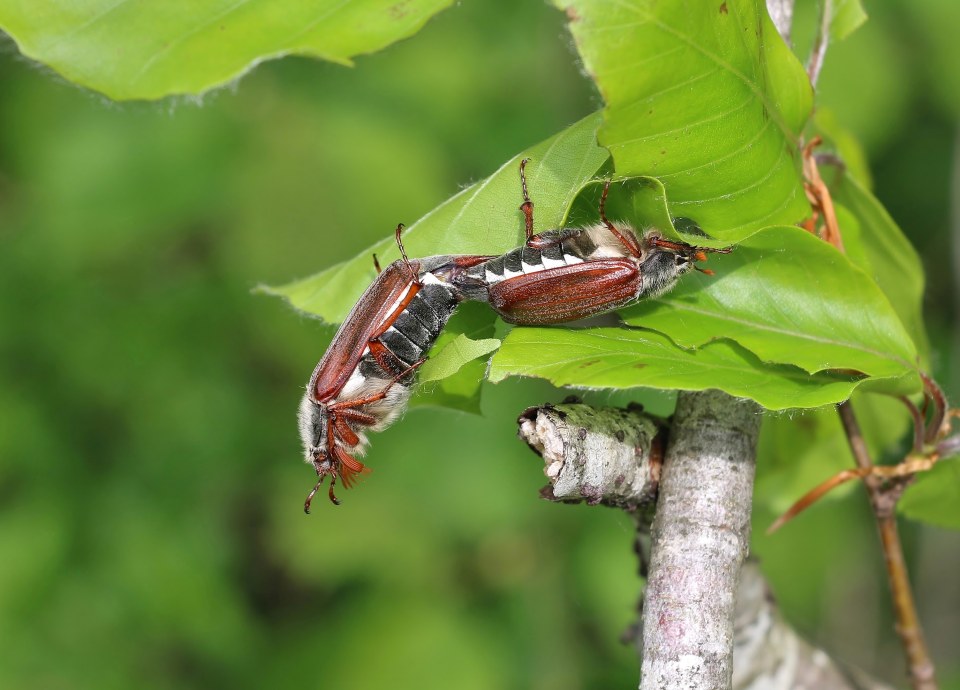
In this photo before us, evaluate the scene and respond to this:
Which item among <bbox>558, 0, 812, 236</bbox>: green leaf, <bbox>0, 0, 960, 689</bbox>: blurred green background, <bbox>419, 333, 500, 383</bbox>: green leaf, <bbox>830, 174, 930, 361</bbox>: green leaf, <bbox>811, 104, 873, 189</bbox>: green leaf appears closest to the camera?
<bbox>558, 0, 812, 236</bbox>: green leaf

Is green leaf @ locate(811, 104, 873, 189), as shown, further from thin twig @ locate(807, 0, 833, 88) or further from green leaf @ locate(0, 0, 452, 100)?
green leaf @ locate(0, 0, 452, 100)

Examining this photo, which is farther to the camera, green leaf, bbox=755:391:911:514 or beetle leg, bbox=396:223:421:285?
green leaf, bbox=755:391:911:514

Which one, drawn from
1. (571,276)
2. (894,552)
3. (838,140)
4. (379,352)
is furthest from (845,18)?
(379,352)

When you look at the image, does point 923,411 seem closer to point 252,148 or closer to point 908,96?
point 252,148

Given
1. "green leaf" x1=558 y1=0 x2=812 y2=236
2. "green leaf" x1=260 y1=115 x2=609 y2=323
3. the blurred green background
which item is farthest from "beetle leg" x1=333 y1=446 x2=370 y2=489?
the blurred green background

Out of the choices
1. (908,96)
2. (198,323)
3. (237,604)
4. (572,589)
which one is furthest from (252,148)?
(908,96)
